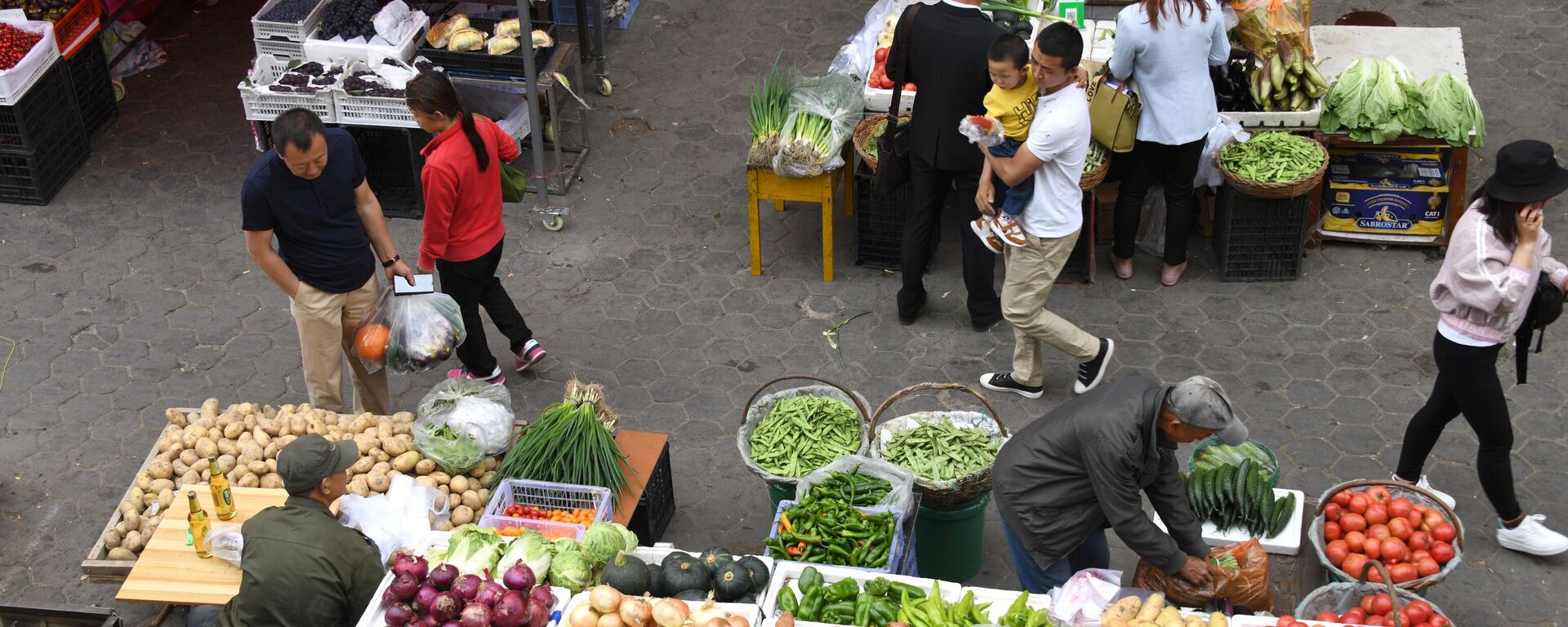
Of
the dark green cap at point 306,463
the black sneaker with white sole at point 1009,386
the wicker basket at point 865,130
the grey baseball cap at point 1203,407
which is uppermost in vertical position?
the grey baseball cap at point 1203,407

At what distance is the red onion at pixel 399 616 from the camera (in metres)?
4.54

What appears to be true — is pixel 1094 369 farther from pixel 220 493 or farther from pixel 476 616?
pixel 220 493

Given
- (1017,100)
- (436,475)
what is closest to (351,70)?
(436,475)

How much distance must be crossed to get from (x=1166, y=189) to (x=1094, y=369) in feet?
4.08

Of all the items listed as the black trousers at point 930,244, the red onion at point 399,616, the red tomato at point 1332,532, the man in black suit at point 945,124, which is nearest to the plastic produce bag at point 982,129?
the man in black suit at point 945,124

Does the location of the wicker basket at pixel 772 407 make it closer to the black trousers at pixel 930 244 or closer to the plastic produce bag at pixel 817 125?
the black trousers at pixel 930 244

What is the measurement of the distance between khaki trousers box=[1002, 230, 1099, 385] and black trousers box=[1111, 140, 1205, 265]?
3.37 feet

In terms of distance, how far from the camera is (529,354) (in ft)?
23.5

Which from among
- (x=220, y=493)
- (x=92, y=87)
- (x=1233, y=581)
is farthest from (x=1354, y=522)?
(x=92, y=87)

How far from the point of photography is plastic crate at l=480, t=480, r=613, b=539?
537 centimetres

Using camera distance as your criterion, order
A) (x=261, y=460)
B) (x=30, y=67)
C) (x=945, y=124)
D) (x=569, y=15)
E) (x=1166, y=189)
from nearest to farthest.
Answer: (x=261, y=460) → (x=945, y=124) → (x=1166, y=189) → (x=30, y=67) → (x=569, y=15)

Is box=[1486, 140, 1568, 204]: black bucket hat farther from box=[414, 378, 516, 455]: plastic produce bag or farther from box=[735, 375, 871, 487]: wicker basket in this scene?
box=[414, 378, 516, 455]: plastic produce bag

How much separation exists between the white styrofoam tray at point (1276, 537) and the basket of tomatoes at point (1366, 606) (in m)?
0.36

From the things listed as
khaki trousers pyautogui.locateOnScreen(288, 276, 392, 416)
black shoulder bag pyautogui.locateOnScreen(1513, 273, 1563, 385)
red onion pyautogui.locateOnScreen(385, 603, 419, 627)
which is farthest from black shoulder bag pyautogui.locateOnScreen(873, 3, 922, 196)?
red onion pyautogui.locateOnScreen(385, 603, 419, 627)
